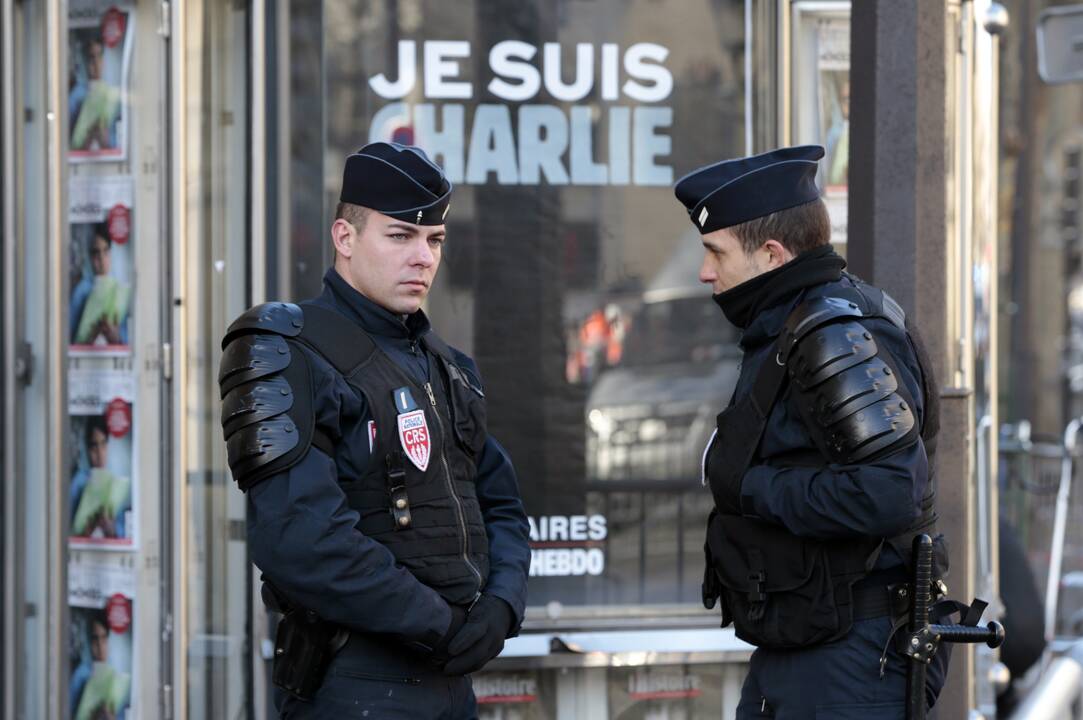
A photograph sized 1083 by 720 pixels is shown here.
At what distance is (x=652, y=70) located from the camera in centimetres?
519

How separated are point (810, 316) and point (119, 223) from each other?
3033mm

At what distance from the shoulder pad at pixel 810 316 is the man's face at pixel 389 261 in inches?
30.7

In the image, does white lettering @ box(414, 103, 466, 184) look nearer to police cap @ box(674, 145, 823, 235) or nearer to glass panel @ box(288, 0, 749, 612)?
glass panel @ box(288, 0, 749, 612)

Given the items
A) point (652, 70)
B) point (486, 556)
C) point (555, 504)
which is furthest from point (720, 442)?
point (652, 70)

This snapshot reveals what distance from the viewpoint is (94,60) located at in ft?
17.2

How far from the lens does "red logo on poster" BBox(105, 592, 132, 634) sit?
17.2ft

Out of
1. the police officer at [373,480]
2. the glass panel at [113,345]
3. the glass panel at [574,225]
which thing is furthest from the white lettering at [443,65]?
the police officer at [373,480]

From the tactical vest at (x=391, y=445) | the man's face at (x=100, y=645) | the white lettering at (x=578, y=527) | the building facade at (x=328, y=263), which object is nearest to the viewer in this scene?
the tactical vest at (x=391, y=445)

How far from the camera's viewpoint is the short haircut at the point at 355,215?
315cm

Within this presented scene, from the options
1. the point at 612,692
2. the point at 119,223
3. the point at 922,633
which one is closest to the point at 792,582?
the point at 922,633

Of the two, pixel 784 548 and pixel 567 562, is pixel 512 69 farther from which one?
pixel 784 548

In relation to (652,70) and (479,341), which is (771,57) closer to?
(652,70)

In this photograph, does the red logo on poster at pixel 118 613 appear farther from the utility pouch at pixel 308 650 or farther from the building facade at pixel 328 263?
the utility pouch at pixel 308 650

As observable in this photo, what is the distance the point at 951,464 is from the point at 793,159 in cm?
94
